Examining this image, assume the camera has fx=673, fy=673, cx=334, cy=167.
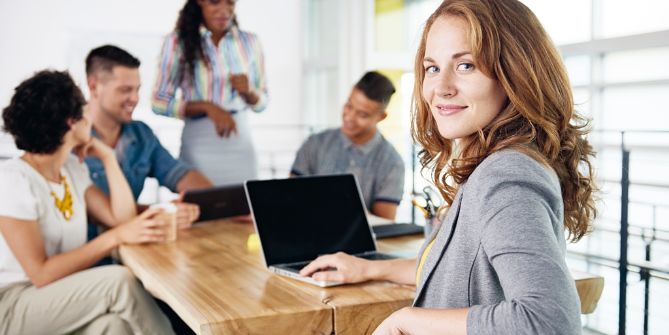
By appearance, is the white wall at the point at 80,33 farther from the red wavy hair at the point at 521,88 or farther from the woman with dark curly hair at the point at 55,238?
the red wavy hair at the point at 521,88

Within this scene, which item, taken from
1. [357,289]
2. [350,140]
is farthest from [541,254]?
[350,140]

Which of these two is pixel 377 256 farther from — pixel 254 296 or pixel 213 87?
pixel 213 87

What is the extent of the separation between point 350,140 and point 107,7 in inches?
55.8

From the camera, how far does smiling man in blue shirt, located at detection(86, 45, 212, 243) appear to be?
10.3 ft

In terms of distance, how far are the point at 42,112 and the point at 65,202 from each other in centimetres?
30

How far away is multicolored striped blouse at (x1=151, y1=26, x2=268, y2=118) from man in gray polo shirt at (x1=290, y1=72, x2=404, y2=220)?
2.00 ft

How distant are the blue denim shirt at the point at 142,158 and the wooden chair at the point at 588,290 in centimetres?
222

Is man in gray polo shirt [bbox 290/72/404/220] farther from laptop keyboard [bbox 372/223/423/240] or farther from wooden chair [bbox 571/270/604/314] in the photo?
wooden chair [bbox 571/270/604/314]

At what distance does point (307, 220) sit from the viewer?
5.94 ft

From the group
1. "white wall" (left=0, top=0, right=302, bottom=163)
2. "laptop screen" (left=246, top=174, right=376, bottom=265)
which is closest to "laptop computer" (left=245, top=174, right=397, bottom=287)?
"laptop screen" (left=246, top=174, right=376, bottom=265)

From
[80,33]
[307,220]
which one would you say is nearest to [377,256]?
[307,220]

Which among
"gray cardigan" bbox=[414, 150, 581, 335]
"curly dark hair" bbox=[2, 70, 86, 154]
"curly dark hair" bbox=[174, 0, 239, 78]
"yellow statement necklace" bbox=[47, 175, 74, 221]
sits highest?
"curly dark hair" bbox=[174, 0, 239, 78]

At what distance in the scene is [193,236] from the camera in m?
2.28

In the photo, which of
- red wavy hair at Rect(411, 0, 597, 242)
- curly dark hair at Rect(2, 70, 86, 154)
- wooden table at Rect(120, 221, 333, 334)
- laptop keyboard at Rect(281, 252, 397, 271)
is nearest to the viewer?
red wavy hair at Rect(411, 0, 597, 242)
